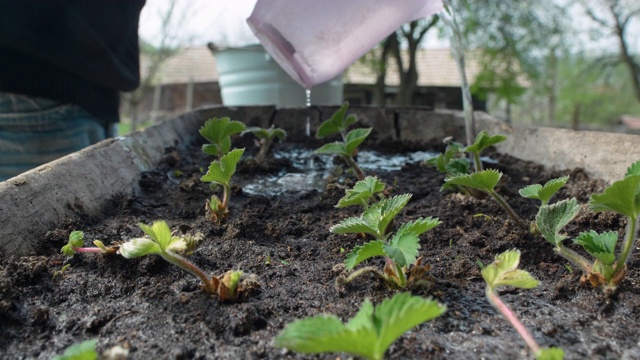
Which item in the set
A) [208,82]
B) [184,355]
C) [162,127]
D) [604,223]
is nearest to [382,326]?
[184,355]

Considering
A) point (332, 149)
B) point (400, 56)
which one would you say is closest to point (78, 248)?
point (332, 149)

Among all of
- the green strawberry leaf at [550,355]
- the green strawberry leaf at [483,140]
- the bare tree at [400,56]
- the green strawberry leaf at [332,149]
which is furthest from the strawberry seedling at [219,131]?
the bare tree at [400,56]

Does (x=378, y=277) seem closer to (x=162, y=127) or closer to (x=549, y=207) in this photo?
(x=549, y=207)

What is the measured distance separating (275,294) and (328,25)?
102 cm

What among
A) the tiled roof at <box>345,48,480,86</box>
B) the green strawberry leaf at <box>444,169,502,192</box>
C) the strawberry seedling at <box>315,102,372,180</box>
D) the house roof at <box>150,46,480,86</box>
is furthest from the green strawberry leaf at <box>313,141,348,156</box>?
the tiled roof at <box>345,48,480,86</box>

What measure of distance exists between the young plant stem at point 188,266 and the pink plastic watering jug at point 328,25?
1.01 metres

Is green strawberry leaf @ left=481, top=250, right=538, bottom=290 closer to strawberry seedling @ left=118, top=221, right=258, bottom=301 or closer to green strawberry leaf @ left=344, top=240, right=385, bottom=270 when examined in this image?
green strawberry leaf @ left=344, top=240, right=385, bottom=270

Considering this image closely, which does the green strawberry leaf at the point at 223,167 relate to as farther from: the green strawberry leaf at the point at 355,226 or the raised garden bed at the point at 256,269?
the green strawberry leaf at the point at 355,226

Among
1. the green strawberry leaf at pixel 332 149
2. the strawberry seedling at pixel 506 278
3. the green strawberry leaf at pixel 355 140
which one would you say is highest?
the green strawberry leaf at pixel 355 140

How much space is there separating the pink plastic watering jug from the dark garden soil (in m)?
0.65

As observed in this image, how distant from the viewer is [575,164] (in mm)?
1570

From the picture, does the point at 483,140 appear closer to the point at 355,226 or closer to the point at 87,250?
the point at 355,226

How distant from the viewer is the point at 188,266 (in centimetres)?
73

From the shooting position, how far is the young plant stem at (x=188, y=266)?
72 centimetres
